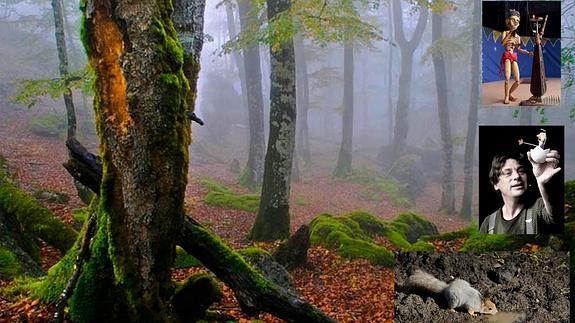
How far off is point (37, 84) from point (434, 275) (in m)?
8.47

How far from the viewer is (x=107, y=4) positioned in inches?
132

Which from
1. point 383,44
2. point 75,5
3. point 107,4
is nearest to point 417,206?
point 107,4

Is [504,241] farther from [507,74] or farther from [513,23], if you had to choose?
[513,23]

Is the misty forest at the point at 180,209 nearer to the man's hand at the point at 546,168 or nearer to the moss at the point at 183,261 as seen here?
the moss at the point at 183,261

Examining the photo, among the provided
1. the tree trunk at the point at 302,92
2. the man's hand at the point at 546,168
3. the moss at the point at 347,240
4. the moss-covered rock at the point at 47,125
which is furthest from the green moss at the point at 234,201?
the tree trunk at the point at 302,92

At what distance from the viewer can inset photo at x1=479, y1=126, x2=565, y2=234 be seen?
15.6 ft

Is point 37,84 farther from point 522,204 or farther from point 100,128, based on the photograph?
point 522,204

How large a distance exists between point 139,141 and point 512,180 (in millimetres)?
3905

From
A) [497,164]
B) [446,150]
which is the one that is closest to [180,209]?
[497,164]

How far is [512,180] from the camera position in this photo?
4812 millimetres

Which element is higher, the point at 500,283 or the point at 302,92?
the point at 302,92

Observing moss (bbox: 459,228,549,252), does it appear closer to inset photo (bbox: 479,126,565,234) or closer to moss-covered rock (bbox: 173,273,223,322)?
inset photo (bbox: 479,126,565,234)

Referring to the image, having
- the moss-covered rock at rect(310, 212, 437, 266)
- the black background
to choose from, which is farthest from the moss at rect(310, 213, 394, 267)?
the black background

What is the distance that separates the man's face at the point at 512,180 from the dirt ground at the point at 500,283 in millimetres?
673
